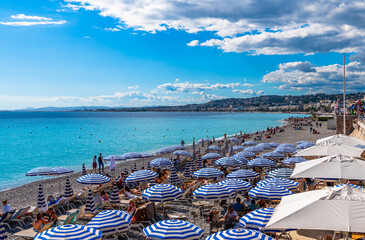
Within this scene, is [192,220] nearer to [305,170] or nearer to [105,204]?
[105,204]

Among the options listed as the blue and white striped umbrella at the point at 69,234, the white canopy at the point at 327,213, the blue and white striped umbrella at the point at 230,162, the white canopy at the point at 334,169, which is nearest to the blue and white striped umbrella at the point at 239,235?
the white canopy at the point at 327,213

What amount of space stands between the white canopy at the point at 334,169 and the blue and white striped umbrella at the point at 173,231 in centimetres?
387

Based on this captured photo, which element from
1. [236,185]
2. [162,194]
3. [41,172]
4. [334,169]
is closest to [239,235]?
[334,169]

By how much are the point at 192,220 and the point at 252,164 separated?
626 cm

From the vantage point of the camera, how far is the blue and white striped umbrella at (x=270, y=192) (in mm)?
9305

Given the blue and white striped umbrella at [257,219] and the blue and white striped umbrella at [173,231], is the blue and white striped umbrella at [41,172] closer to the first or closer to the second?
the blue and white striped umbrella at [173,231]

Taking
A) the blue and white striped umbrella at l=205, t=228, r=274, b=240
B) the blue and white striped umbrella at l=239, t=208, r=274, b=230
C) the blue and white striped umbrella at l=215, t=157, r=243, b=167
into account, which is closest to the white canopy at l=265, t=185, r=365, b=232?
the blue and white striped umbrella at l=205, t=228, r=274, b=240

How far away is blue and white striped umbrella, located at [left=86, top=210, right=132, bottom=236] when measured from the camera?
7.49 m

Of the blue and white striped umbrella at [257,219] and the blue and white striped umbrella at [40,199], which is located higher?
the blue and white striped umbrella at [257,219]

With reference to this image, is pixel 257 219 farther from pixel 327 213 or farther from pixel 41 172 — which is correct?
pixel 41 172

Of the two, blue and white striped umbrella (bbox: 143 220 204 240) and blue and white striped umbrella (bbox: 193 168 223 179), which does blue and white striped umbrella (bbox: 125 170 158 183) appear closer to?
blue and white striped umbrella (bbox: 193 168 223 179)

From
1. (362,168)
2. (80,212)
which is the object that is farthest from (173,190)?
(362,168)

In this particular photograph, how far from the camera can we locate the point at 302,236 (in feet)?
25.7

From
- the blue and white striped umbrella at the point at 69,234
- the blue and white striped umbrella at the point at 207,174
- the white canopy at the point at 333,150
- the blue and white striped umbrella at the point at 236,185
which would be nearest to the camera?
the blue and white striped umbrella at the point at 69,234
